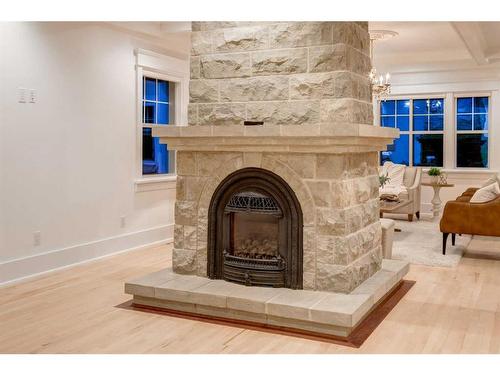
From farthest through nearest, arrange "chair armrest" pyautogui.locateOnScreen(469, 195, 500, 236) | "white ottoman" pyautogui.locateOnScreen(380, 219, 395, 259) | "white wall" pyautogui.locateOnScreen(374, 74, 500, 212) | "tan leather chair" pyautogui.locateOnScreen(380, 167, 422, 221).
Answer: "white wall" pyautogui.locateOnScreen(374, 74, 500, 212) < "tan leather chair" pyautogui.locateOnScreen(380, 167, 422, 221) < "chair armrest" pyautogui.locateOnScreen(469, 195, 500, 236) < "white ottoman" pyautogui.locateOnScreen(380, 219, 395, 259)

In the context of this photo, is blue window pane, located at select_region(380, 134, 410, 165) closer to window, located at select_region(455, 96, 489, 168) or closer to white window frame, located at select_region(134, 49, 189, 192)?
window, located at select_region(455, 96, 489, 168)

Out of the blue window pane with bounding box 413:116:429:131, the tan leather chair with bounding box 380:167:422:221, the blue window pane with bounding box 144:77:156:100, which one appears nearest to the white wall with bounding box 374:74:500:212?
the blue window pane with bounding box 413:116:429:131

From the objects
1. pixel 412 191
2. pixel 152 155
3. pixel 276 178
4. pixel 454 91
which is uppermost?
pixel 454 91

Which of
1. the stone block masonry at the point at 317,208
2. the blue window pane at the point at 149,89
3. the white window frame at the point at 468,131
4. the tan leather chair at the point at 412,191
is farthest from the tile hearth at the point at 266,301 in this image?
the white window frame at the point at 468,131

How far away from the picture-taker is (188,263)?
421 centimetres

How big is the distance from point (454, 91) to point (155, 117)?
17.0 ft

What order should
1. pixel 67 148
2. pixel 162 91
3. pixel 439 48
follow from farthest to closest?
pixel 439 48
pixel 162 91
pixel 67 148

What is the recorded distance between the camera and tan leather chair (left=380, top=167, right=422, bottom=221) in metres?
8.38

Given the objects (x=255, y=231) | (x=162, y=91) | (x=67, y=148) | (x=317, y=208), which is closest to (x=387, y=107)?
(x=162, y=91)

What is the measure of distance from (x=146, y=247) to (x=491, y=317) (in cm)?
388

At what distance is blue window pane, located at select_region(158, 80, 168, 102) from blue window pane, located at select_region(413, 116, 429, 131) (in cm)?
474

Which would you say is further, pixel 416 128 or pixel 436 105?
pixel 416 128

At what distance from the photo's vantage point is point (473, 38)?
6414mm

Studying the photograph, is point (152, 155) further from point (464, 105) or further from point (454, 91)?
point (464, 105)
